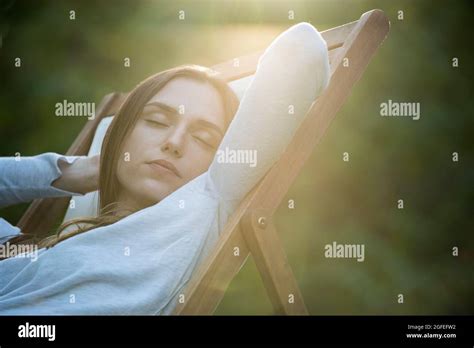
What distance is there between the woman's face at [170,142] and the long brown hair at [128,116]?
2cm

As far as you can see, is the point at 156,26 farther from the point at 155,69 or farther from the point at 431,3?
the point at 431,3

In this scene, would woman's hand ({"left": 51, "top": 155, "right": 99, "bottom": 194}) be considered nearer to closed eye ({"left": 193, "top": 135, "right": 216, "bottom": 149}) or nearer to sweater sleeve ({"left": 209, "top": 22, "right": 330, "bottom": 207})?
closed eye ({"left": 193, "top": 135, "right": 216, "bottom": 149})

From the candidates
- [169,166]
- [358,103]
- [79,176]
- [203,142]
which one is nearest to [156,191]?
[169,166]

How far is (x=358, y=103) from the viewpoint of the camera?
67.2 inches

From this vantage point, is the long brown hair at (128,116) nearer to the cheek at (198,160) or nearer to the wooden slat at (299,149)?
the cheek at (198,160)

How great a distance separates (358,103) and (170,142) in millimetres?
598

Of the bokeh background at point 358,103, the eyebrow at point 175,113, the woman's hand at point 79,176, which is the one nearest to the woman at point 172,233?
the eyebrow at point 175,113

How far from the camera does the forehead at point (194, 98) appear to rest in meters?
1.52

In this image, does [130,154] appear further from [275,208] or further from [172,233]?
[275,208]

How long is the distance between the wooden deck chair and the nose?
0.26 meters

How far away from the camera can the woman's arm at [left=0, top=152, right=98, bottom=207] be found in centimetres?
164

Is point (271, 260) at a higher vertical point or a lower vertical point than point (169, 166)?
lower

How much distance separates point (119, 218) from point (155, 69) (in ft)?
1.48

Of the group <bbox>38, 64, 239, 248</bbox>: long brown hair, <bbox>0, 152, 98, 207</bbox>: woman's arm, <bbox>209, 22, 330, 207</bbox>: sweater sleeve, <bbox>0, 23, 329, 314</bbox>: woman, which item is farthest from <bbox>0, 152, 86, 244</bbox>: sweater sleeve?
<bbox>209, 22, 330, 207</bbox>: sweater sleeve
